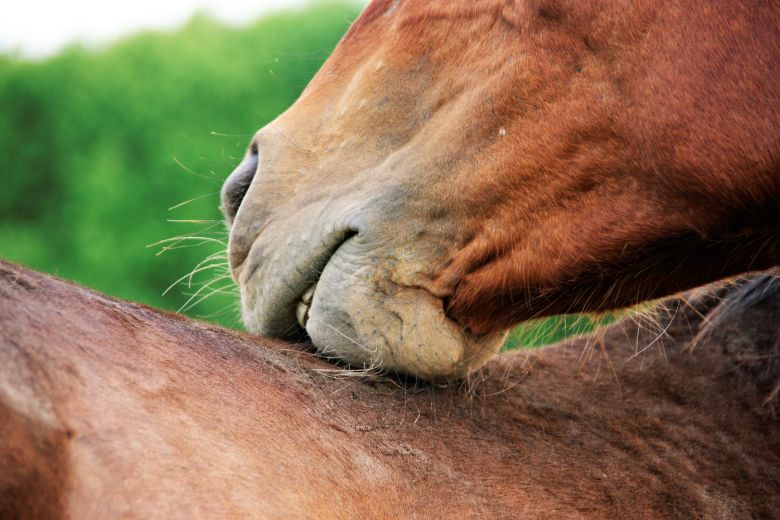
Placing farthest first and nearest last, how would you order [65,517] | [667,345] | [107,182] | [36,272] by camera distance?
[107,182] < [667,345] < [36,272] < [65,517]

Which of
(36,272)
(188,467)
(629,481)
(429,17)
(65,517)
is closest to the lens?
(65,517)

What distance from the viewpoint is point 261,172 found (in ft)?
6.49

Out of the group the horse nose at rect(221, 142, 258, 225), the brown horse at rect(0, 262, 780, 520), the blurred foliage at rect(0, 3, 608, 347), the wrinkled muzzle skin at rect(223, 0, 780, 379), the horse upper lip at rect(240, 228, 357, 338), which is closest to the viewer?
the brown horse at rect(0, 262, 780, 520)

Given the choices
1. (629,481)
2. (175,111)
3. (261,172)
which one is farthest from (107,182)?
(629,481)

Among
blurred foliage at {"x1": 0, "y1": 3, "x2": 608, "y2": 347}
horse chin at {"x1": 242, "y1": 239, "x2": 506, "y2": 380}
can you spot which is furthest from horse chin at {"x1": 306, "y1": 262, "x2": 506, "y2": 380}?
blurred foliage at {"x1": 0, "y1": 3, "x2": 608, "y2": 347}

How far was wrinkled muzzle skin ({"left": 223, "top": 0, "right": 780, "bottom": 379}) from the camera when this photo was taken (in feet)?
5.41

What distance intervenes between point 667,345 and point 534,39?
0.87 m

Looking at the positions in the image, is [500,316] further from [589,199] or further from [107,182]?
[107,182]

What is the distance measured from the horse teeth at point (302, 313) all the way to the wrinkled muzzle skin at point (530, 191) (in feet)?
0.05

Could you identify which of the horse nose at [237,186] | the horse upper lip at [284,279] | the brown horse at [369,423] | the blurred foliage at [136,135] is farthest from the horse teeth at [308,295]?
the blurred foliage at [136,135]

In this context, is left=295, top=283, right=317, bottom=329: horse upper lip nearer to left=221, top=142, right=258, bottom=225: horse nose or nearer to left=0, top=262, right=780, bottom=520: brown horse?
left=0, top=262, right=780, bottom=520: brown horse

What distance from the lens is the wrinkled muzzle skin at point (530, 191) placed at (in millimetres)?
1650

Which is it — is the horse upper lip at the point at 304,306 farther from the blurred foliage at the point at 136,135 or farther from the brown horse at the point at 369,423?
the blurred foliage at the point at 136,135

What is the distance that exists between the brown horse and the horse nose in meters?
0.47
